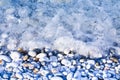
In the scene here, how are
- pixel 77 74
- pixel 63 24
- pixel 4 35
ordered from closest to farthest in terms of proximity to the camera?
pixel 77 74 → pixel 4 35 → pixel 63 24

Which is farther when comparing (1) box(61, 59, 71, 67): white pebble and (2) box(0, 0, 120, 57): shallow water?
(2) box(0, 0, 120, 57): shallow water

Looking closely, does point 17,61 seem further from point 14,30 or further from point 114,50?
point 114,50

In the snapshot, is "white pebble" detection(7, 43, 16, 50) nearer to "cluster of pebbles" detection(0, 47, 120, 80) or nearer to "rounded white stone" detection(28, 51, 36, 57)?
"cluster of pebbles" detection(0, 47, 120, 80)

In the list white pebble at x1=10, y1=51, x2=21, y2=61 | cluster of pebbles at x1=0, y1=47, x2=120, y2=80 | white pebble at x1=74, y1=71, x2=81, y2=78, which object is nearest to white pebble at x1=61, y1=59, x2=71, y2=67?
cluster of pebbles at x1=0, y1=47, x2=120, y2=80

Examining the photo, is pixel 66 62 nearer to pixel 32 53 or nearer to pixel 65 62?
pixel 65 62

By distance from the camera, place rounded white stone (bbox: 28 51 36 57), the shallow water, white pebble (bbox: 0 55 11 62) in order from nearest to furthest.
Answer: white pebble (bbox: 0 55 11 62) < rounded white stone (bbox: 28 51 36 57) < the shallow water

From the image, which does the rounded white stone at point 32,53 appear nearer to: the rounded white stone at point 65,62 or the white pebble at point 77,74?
the rounded white stone at point 65,62

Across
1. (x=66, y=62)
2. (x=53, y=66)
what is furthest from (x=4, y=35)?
(x=66, y=62)

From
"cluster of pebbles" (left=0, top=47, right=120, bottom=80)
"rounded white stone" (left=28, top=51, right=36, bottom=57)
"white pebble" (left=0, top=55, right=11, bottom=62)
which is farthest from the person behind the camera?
"rounded white stone" (left=28, top=51, right=36, bottom=57)
